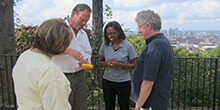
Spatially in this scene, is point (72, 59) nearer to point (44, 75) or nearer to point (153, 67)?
point (153, 67)

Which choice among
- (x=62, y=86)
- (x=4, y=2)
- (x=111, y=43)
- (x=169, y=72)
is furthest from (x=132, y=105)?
(x=4, y=2)

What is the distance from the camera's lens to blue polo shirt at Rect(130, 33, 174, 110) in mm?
1665

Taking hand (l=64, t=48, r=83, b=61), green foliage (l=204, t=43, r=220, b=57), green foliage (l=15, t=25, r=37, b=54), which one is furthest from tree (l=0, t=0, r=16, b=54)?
green foliage (l=204, t=43, r=220, b=57)

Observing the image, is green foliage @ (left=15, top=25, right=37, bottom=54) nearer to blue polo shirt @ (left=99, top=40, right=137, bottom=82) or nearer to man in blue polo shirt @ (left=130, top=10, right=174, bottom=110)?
blue polo shirt @ (left=99, top=40, right=137, bottom=82)

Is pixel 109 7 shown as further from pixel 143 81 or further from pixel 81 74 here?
pixel 143 81

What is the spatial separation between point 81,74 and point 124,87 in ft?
2.30

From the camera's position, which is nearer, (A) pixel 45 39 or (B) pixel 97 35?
(A) pixel 45 39

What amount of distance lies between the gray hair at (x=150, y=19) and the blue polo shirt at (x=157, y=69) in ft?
0.31

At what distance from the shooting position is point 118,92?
2.78m

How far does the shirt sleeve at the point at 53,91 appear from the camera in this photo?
3.42 feet

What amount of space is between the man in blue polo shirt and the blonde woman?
0.85 metres

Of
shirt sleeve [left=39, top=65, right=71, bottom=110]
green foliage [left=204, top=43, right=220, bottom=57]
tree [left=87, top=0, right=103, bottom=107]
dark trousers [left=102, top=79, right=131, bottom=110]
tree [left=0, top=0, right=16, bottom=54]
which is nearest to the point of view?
shirt sleeve [left=39, top=65, right=71, bottom=110]

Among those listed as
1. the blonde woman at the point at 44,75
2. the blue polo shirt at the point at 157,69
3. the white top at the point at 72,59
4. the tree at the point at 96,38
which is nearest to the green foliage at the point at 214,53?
the tree at the point at 96,38

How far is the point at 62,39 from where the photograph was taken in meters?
1.13
